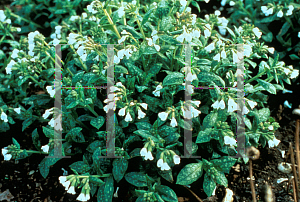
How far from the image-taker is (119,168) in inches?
Answer: 97.3

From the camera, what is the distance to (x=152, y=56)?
9.16 ft

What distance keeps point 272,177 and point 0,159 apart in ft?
9.88

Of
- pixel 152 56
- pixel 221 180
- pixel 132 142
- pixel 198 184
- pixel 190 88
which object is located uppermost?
pixel 152 56

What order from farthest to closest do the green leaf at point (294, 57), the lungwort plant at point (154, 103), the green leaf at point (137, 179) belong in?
the green leaf at point (294, 57) < the green leaf at point (137, 179) < the lungwort plant at point (154, 103)

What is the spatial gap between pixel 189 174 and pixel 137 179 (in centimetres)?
46

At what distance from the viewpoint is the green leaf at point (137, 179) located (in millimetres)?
2458

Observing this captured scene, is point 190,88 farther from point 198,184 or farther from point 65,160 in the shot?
point 65,160

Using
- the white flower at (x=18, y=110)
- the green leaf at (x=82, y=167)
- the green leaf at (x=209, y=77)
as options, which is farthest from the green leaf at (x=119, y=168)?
the white flower at (x=18, y=110)

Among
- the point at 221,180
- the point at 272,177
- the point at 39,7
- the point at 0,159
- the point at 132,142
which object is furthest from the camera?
the point at 39,7

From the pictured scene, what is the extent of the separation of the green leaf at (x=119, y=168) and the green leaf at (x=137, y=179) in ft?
0.29

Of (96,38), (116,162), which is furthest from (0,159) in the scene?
(96,38)

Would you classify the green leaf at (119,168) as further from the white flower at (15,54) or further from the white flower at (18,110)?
the white flower at (15,54)

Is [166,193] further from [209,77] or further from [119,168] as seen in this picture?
[209,77]

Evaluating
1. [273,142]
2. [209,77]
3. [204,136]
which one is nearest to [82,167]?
[204,136]
